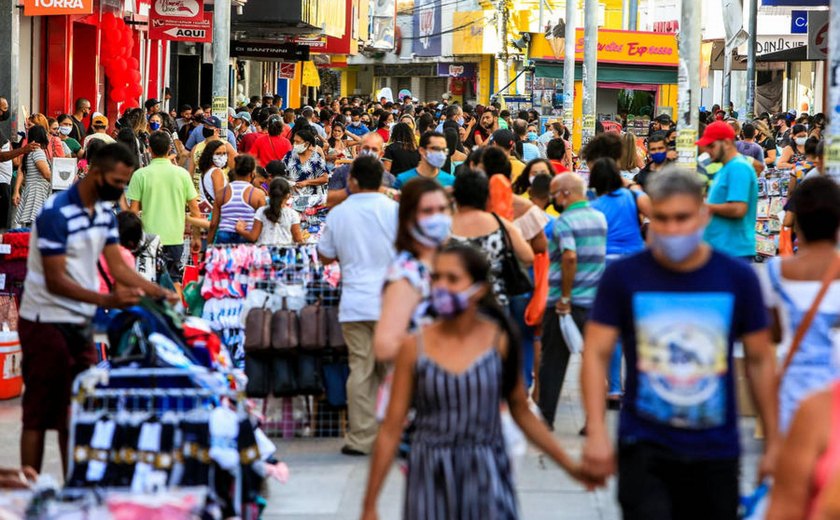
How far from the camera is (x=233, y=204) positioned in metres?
12.9

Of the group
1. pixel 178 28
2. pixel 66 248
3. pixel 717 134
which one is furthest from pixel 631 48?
pixel 66 248

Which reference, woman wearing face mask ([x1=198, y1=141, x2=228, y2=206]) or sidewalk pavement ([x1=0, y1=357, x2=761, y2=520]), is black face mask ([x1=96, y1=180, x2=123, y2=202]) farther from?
woman wearing face mask ([x1=198, y1=141, x2=228, y2=206])

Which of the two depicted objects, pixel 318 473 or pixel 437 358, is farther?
pixel 318 473

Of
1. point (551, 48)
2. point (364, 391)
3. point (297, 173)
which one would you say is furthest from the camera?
point (551, 48)

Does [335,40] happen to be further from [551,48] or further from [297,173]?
[297,173]

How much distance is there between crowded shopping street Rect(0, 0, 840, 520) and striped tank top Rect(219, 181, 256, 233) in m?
0.02

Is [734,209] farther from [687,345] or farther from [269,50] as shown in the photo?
[269,50]

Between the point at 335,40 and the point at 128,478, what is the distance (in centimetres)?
4381

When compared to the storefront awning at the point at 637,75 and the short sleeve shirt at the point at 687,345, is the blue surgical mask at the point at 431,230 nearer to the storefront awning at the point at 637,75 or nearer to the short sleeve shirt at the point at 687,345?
the short sleeve shirt at the point at 687,345

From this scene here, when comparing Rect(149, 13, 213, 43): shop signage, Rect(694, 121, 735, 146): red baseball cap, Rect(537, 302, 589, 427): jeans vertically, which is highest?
Rect(149, 13, 213, 43): shop signage

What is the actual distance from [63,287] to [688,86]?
7099mm

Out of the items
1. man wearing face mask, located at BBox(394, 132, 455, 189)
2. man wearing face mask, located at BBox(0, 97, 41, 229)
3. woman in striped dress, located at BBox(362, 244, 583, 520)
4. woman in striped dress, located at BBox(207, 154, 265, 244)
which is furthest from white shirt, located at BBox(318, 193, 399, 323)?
man wearing face mask, located at BBox(0, 97, 41, 229)

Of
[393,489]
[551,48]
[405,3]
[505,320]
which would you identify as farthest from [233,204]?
[405,3]

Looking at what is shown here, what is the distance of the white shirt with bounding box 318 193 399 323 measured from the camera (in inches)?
363
